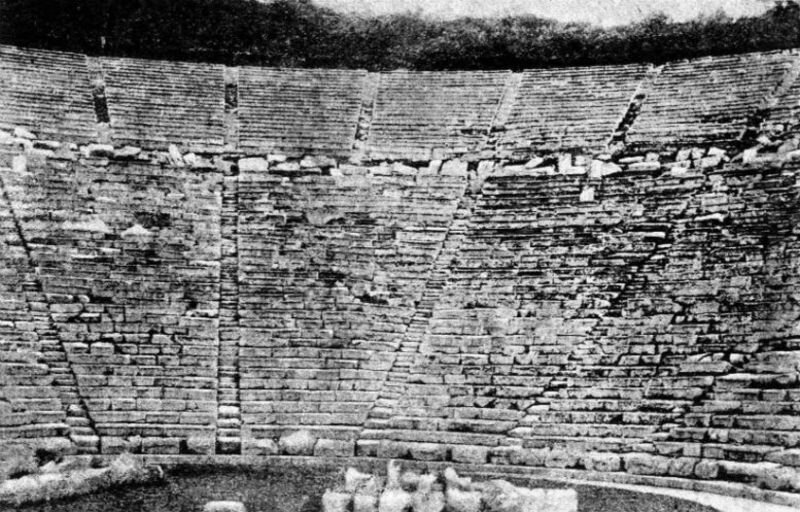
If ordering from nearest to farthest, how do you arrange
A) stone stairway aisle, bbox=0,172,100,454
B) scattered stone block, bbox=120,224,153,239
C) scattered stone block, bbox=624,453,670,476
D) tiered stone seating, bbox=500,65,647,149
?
scattered stone block, bbox=624,453,670,476 < stone stairway aisle, bbox=0,172,100,454 < scattered stone block, bbox=120,224,153,239 < tiered stone seating, bbox=500,65,647,149

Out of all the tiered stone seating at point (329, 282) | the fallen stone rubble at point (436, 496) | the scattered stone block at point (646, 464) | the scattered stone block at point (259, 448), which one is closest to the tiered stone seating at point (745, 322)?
the scattered stone block at point (646, 464)

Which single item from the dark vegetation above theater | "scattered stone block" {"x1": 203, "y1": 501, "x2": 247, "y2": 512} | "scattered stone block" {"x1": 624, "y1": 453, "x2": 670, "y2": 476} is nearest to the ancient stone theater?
"scattered stone block" {"x1": 624, "y1": 453, "x2": 670, "y2": 476}

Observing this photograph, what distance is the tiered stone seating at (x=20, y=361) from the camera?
559cm

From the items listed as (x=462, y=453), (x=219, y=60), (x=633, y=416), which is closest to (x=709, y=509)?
(x=633, y=416)

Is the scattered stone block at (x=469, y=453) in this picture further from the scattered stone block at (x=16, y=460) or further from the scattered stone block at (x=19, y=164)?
the scattered stone block at (x=19, y=164)

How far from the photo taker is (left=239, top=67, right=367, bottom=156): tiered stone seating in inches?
271

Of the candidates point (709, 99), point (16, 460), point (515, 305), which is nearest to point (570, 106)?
point (709, 99)

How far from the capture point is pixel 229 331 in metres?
6.13

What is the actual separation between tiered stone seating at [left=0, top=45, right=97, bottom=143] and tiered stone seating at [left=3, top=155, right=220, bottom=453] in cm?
49

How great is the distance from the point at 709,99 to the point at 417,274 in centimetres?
346

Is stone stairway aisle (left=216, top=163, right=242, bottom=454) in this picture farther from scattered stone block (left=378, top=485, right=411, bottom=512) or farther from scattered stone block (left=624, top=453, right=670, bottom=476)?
scattered stone block (left=624, top=453, right=670, bottom=476)

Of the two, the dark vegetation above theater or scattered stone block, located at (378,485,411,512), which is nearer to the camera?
scattered stone block, located at (378,485,411,512)

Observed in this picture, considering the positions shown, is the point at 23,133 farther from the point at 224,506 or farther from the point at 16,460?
the point at 224,506

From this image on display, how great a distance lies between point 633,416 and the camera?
18.1ft
